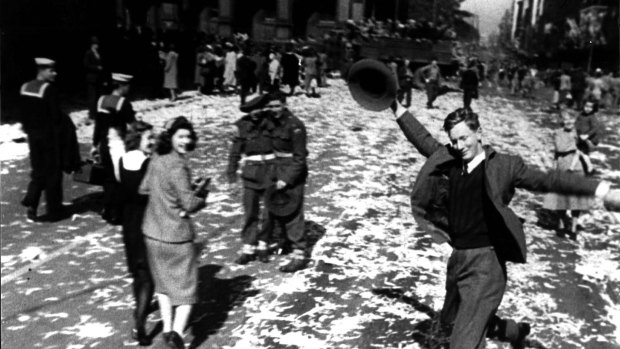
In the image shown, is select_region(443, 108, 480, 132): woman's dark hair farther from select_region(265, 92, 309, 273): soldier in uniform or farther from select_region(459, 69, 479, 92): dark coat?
select_region(459, 69, 479, 92): dark coat

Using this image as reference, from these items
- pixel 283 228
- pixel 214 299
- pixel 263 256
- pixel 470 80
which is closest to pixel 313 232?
pixel 283 228

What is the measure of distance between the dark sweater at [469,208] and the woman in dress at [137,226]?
216cm

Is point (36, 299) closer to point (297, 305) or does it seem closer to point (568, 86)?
point (297, 305)

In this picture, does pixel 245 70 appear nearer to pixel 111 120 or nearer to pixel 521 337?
pixel 111 120

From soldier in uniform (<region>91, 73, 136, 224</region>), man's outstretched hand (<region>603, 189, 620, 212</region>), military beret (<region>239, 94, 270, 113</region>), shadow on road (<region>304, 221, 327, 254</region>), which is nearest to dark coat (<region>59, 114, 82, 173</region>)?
soldier in uniform (<region>91, 73, 136, 224</region>)

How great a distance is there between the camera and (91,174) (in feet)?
22.3

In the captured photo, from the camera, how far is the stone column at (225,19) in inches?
1287

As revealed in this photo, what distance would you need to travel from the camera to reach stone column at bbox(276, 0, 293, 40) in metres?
31.9

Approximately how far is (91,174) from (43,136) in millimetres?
676

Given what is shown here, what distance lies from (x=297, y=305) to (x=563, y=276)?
3232mm

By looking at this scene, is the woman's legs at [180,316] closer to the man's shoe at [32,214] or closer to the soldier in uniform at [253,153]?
the soldier in uniform at [253,153]

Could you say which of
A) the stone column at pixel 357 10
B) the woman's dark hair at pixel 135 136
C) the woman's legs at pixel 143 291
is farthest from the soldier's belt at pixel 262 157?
the stone column at pixel 357 10

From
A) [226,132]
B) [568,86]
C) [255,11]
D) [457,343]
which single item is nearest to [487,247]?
[457,343]

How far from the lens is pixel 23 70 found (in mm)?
12797
